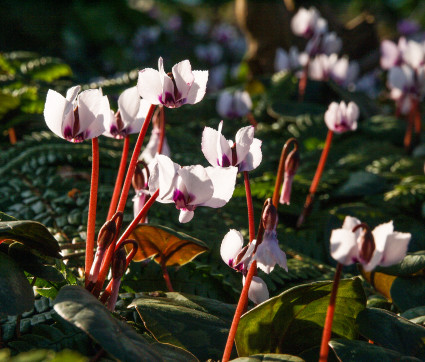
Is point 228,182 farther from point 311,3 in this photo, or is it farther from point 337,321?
point 311,3

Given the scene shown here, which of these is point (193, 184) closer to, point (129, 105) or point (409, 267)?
point (129, 105)

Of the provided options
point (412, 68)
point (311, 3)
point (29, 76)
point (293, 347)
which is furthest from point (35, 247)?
point (311, 3)

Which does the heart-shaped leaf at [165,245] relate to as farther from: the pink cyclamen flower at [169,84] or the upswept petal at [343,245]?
the upswept petal at [343,245]

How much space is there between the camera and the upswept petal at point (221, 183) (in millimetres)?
1041

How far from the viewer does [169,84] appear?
1161 mm

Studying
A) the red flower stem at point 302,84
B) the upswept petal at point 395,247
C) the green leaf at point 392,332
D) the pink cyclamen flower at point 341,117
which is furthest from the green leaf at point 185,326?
the red flower stem at point 302,84

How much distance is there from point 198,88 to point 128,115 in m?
0.16

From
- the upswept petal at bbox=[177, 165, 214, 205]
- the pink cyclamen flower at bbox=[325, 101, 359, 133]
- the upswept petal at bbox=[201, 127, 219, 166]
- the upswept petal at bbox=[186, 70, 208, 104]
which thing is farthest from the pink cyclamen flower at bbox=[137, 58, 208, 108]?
the pink cyclamen flower at bbox=[325, 101, 359, 133]

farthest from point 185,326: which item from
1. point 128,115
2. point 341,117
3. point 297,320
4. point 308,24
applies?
point 308,24

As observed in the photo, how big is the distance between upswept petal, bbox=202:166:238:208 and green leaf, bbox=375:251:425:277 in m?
0.46

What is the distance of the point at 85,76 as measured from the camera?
6586 mm

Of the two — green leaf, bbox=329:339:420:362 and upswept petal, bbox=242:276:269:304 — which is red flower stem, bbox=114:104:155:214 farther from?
green leaf, bbox=329:339:420:362

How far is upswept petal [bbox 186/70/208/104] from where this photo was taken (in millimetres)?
1176

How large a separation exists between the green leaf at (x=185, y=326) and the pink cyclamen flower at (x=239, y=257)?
0.09 metres
